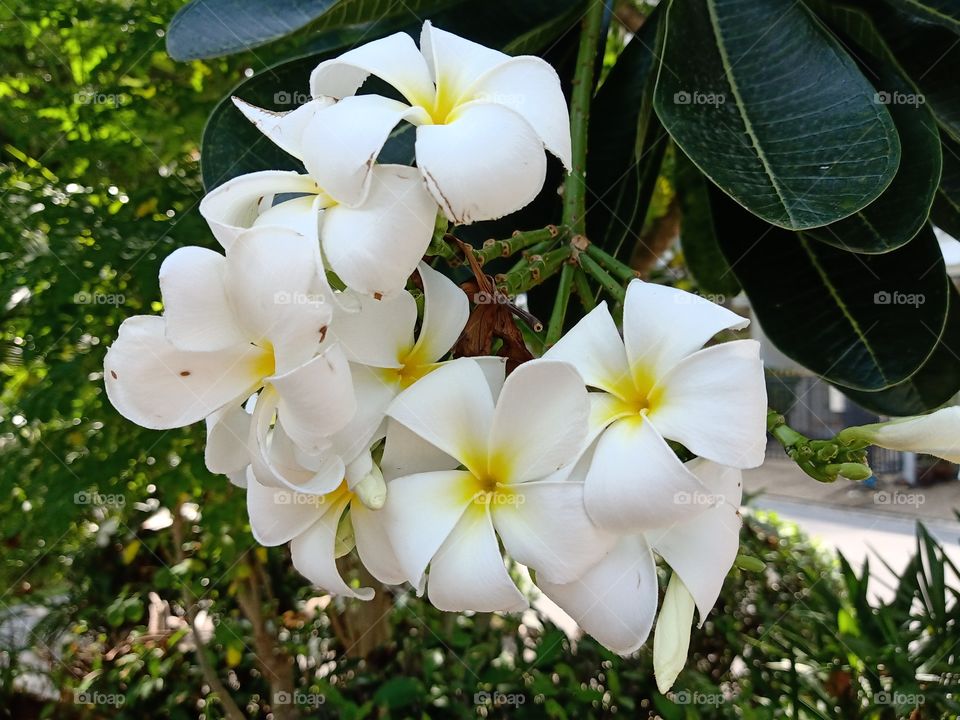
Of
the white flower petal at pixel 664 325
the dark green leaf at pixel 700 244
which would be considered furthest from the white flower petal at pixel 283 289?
the dark green leaf at pixel 700 244

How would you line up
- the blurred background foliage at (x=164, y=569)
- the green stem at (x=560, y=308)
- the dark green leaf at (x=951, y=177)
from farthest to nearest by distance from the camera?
1. the blurred background foliage at (x=164, y=569)
2. the dark green leaf at (x=951, y=177)
3. the green stem at (x=560, y=308)

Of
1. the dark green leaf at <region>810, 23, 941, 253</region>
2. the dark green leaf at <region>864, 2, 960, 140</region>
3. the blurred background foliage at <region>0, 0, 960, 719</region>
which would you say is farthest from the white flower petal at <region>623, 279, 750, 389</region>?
the blurred background foliage at <region>0, 0, 960, 719</region>

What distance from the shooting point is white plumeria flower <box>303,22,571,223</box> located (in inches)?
9.2

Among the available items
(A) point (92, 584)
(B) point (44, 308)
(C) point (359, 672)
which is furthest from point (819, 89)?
(A) point (92, 584)

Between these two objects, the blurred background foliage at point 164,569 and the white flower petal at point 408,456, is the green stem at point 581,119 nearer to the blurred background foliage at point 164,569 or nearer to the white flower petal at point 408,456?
the white flower petal at point 408,456

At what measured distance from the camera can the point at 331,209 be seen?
0.83ft

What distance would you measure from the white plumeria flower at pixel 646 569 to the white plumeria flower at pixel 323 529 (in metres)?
0.07

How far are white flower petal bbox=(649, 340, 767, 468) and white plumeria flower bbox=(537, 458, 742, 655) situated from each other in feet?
0.05

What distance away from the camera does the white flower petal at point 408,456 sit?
27cm

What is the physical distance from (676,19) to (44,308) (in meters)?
0.84

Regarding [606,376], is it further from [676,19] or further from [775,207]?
[676,19]

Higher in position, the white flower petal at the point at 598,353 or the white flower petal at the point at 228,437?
the white flower petal at the point at 598,353

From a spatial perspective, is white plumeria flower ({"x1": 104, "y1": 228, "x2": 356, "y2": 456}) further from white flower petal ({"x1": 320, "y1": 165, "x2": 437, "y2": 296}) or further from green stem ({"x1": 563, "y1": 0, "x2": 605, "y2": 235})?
green stem ({"x1": 563, "y1": 0, "x2": 605, "y2": 235})

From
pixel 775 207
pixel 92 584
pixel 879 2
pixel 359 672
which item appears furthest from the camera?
pixel 92 584
